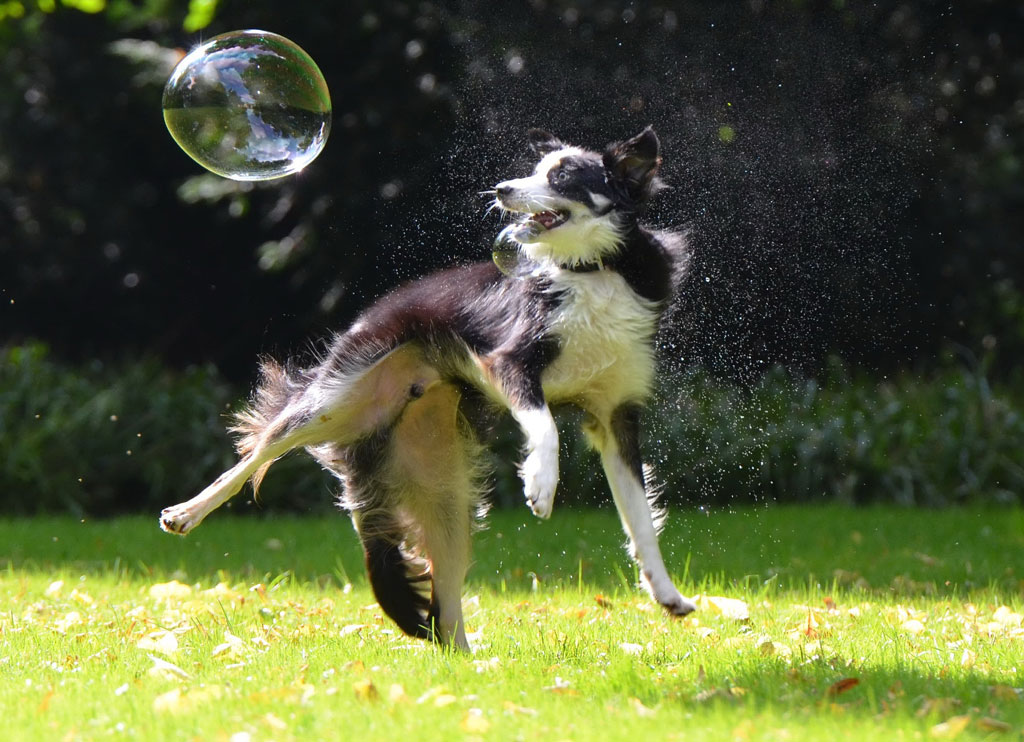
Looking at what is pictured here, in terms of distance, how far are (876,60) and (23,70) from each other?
313 inches

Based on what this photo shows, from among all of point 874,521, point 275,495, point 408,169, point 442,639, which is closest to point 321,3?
point 408,169

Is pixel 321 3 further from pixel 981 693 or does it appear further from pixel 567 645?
pixel 981 693

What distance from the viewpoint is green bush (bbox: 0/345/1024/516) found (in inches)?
348

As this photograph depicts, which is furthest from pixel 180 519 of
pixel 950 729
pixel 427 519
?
pixel 950 729

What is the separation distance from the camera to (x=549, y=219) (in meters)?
4.67

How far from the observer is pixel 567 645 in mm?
4305

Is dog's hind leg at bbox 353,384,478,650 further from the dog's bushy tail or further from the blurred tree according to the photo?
the blurred tree

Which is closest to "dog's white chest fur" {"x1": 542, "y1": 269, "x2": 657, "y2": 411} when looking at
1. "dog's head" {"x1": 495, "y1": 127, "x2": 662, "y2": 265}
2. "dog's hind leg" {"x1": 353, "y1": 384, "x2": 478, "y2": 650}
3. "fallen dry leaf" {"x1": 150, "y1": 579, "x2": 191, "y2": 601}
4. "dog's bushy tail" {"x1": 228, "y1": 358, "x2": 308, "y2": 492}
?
"dog's head" {"x1": 495, "y1": 127, "x2": 662, "y2": 265}

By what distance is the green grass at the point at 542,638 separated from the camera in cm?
327

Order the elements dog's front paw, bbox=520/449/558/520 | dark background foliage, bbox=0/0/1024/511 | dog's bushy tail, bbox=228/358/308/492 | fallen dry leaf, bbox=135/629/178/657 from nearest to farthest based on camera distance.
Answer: dog's front paw, bbox=520/449/558/520 < fallen dry leaf, bbox=135/629/178/657 < dog's bushy tail, bbox=228/358/308/492 < dark background foliage, bbox=0/0/1024/511

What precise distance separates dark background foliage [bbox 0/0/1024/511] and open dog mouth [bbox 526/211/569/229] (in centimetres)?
331

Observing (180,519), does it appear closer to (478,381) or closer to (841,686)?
(478,381)

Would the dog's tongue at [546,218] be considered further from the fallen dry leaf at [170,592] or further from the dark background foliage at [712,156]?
the dark background foliage at [712,156]

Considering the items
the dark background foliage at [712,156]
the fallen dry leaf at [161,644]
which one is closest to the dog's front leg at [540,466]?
the fallen dry leaf at [161,644]
